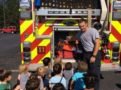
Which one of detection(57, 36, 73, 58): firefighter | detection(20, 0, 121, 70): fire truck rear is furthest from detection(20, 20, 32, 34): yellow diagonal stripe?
detection(57, 36, 73, 58): firefighter

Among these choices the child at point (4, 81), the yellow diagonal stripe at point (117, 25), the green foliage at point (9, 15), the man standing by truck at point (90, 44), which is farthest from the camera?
the green foliage at point (9, 15)

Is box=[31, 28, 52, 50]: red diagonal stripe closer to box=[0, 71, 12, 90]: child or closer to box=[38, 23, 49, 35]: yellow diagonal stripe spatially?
box=[38, 23, 49, 35]: yellow diagonal stripe

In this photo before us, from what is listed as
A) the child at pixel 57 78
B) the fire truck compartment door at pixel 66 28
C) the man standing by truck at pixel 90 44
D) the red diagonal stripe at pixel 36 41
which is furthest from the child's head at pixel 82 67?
the red diagonal stripe at pixel 36 41

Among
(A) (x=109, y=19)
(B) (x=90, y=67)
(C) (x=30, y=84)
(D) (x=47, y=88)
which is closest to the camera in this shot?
(C) (x=30, y=84)

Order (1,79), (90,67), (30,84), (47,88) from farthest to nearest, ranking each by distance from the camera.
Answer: (90,67) → (47,88) → (1,79) → (30,84)

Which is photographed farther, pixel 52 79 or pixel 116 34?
pixel 116 34

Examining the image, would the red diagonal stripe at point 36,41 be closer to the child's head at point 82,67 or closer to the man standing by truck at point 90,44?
the man standing by truck at point 90,44

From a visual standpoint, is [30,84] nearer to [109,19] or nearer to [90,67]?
[90,67]

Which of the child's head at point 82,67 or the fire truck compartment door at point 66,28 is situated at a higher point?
the fire truck compartment door at point 66,28

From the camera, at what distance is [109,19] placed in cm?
1047

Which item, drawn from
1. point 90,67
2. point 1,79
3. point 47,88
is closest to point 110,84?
point 90,67

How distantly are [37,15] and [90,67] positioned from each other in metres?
2.77

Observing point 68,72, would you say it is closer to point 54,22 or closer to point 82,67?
point 82,67

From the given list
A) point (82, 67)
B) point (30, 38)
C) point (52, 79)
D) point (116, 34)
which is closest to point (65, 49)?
point (30, 38)
